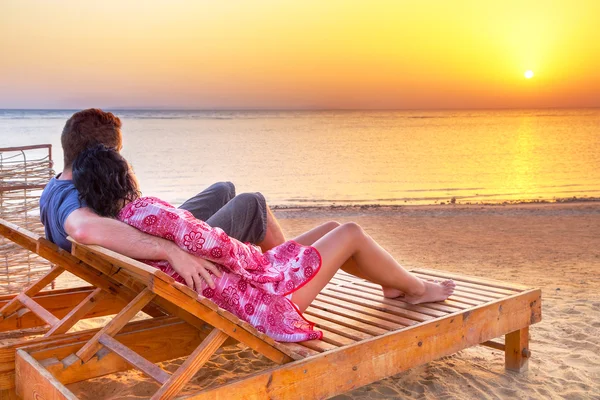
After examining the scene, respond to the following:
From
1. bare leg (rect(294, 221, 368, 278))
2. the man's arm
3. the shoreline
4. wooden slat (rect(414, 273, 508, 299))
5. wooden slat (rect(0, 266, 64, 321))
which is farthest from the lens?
the shoreline

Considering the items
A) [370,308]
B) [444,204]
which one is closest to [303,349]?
[370,308]

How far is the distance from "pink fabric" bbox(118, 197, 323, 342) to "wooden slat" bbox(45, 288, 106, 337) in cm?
50

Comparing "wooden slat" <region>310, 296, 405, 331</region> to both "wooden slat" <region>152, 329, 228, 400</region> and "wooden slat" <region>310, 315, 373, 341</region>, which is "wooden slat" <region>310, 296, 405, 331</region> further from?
"wooden slat" <region>152, 329, 228, 400</region>

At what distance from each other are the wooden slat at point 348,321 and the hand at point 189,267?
2.61 feet

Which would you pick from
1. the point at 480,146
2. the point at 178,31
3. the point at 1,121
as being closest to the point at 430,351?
the point at 178,31

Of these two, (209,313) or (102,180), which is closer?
(209,313)

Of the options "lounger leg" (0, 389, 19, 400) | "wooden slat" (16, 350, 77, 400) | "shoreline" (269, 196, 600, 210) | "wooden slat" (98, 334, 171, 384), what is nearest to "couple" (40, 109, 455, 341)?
"wooden slat" (98, 334, 171, 384)

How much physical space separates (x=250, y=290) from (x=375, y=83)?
36.4m

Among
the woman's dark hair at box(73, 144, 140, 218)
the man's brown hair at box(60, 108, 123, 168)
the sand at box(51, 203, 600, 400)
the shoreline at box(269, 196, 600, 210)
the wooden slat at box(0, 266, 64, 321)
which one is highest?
the man's brown hair at box(60, 108, 123, 168)

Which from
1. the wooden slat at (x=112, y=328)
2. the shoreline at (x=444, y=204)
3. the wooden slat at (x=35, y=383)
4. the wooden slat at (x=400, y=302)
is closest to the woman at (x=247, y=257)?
the wooden slat at (x=400, y=302)

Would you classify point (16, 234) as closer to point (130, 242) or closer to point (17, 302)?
point (17, 302)

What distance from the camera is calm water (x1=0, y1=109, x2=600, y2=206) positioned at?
16.8 meters

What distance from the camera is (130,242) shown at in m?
2.51

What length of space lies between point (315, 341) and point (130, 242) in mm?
903
